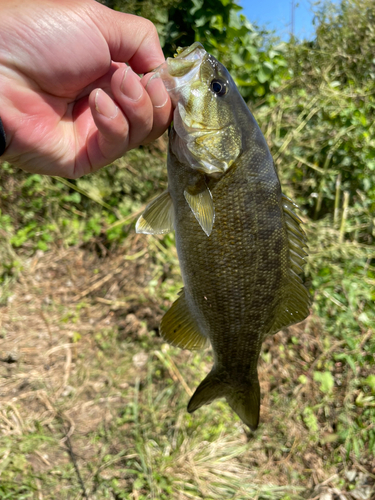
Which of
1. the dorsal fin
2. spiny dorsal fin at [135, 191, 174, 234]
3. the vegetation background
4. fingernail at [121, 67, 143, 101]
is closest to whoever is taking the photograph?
fingernail at [121, 67, 143, 101]

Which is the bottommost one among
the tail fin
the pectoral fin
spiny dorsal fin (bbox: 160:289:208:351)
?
the tail fin

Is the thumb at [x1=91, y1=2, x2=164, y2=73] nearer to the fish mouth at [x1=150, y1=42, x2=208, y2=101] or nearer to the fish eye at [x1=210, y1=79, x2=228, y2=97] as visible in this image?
the fish mouth at [x1=150, y1=42, x2=208, y2=101]

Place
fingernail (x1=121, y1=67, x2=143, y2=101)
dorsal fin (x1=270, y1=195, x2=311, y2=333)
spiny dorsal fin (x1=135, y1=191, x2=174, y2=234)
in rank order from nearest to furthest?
fingernail (x1=121, y1=67, x2=143, y2=101)
dorsal fin (x1=270, y1=195, x2=311, y2=333)
spiny dorsal fin (x1=135, y1=191, x2=174, y2=234)

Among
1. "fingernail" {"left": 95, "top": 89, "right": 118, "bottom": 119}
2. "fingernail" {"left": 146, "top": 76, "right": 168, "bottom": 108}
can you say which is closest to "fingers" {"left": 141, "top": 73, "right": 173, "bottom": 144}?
"fingernail" {"left": 146, "top": 76, "right": 168, "bottom": 108}

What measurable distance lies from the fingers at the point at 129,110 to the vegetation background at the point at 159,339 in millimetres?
2090

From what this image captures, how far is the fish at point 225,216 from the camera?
1403 mm

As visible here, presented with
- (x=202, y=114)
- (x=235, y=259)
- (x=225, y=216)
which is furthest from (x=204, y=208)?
(x=202, y=114)

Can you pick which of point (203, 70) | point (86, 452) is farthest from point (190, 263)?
point (86, 452)

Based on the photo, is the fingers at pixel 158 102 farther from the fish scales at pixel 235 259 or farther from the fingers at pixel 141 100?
the fish scales at pixel 235 259

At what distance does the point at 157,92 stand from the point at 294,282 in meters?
1.05

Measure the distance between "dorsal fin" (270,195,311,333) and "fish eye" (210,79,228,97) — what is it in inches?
21.0

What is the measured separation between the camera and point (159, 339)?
3266 millimetres

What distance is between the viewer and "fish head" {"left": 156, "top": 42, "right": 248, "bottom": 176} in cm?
139

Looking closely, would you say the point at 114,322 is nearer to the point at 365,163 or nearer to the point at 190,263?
the point at 190,263
